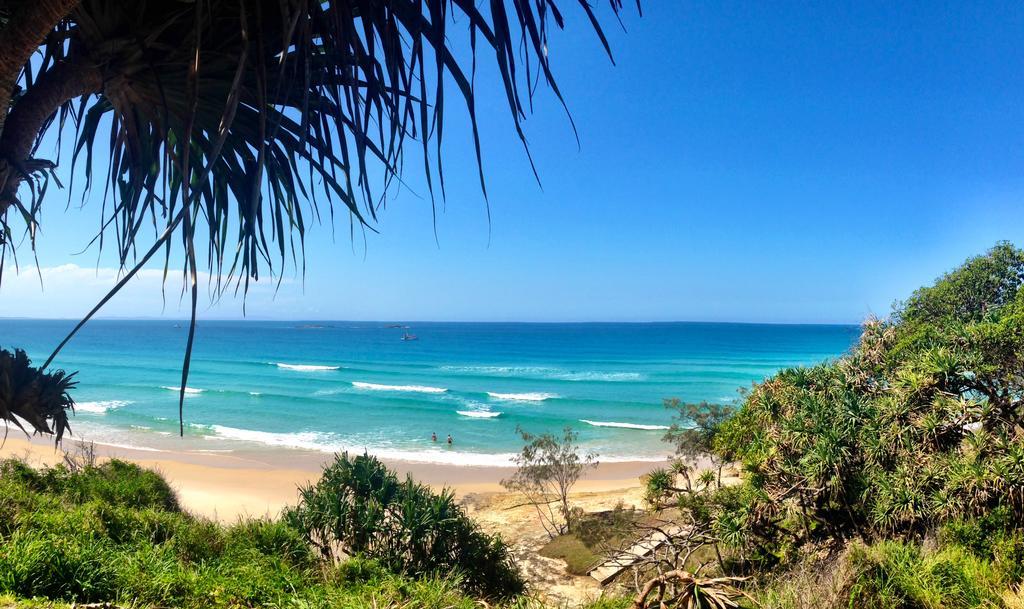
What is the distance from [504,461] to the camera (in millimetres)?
21109

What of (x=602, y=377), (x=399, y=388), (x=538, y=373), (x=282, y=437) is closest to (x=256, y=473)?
(x=282, y=437)

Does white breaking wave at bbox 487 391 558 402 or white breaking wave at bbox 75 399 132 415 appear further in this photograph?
white breaking wave at bbox 487 391 558 402

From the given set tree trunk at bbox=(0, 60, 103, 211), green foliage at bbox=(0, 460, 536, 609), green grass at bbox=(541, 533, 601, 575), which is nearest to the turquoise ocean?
green grass at bbox=(541, 533, 601, 575)

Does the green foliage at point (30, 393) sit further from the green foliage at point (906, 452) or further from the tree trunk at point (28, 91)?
the green foliage at point (906, 452)

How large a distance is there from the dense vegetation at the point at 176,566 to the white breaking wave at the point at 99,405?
24.3 metres

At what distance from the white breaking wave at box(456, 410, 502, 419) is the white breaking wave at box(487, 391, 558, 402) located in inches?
184

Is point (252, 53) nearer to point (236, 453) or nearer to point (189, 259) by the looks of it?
point (189, 259)

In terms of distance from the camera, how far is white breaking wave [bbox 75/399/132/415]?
27883mm

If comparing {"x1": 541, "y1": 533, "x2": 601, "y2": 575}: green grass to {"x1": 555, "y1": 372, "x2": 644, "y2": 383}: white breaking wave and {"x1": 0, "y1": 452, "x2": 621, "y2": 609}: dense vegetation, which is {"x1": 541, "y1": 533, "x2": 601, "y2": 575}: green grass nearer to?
{"x1": 0, "y1": 452, "x2": 621, "y2": 609}: dense vegetation

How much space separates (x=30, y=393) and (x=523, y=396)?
3478 cm

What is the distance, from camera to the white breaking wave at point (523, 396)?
34.5 metres

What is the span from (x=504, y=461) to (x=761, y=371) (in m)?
38.0

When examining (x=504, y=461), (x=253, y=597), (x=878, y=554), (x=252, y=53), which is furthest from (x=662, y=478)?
(x=504, y=461)

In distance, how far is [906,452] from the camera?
702 cm
